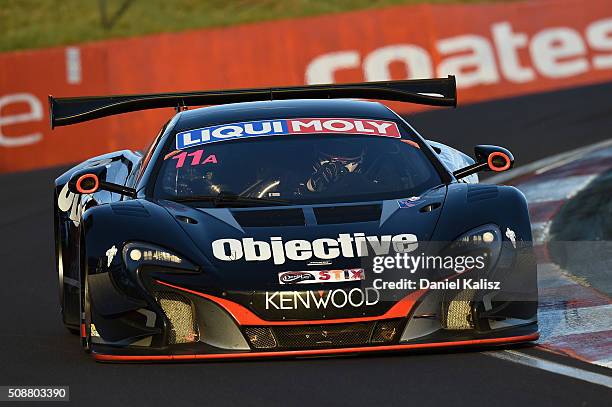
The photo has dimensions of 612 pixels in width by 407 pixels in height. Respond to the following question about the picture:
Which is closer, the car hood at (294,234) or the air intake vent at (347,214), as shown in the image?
the car hood at (294,234)

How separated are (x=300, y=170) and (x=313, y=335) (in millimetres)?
1370

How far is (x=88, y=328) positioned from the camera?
6551 mm

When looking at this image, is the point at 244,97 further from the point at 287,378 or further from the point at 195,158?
the point at 287,378

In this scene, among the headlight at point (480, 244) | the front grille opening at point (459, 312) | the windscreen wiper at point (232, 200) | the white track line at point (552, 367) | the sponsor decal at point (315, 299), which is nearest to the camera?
the white track line at point (552, 367)

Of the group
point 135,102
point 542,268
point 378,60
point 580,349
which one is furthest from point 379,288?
point 378,60

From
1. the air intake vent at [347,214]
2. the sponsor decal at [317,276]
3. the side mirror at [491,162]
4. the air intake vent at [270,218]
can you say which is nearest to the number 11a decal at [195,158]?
the air intake vent at [270,218]

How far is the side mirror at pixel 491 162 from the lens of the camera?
7613mm

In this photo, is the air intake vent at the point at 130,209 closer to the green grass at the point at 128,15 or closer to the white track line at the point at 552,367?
the white track line at the point at 552,367

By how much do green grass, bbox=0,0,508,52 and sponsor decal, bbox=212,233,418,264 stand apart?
18193 mm

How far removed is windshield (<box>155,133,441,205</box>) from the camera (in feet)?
23.7

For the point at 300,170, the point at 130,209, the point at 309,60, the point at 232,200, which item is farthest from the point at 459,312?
the point at 309,60

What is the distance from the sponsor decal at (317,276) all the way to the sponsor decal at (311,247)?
7cm

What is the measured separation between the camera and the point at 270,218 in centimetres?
667

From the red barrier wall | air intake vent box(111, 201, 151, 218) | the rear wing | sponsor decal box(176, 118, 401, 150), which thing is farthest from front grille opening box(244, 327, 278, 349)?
the red barrier wall
